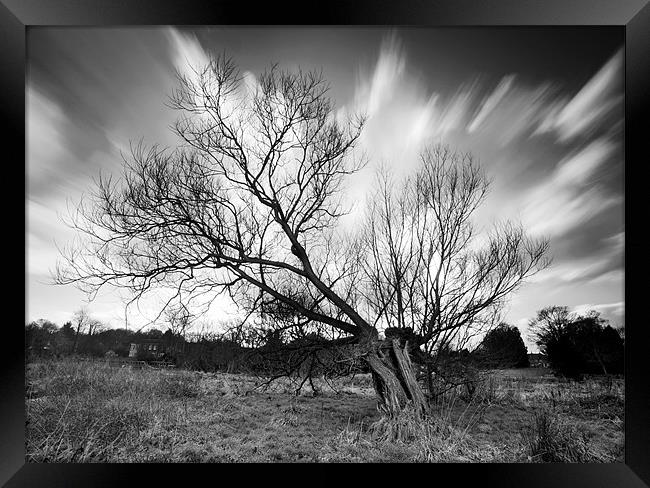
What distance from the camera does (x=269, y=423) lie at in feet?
10.2

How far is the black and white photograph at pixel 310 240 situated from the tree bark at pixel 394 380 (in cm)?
2

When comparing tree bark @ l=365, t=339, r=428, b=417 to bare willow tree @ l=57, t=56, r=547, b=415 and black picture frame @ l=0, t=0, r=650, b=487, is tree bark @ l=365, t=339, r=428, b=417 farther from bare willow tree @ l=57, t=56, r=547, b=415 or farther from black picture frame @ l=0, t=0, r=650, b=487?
black picture frame @ l=0, t=0, r=650, b=487

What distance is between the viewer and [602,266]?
2.88 meters

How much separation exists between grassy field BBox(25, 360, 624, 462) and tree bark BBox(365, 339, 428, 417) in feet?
0.44

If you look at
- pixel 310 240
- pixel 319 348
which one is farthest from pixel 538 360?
pixel 310 240

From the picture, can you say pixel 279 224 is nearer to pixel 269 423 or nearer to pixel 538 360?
pixel 269 423

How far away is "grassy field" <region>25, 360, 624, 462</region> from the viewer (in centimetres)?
273

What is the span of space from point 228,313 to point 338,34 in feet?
8.15

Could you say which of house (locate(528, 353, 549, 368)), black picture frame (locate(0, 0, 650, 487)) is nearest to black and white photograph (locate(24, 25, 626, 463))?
house (locate(528, 353, 549, 368))

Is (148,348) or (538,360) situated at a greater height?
(148,348)
